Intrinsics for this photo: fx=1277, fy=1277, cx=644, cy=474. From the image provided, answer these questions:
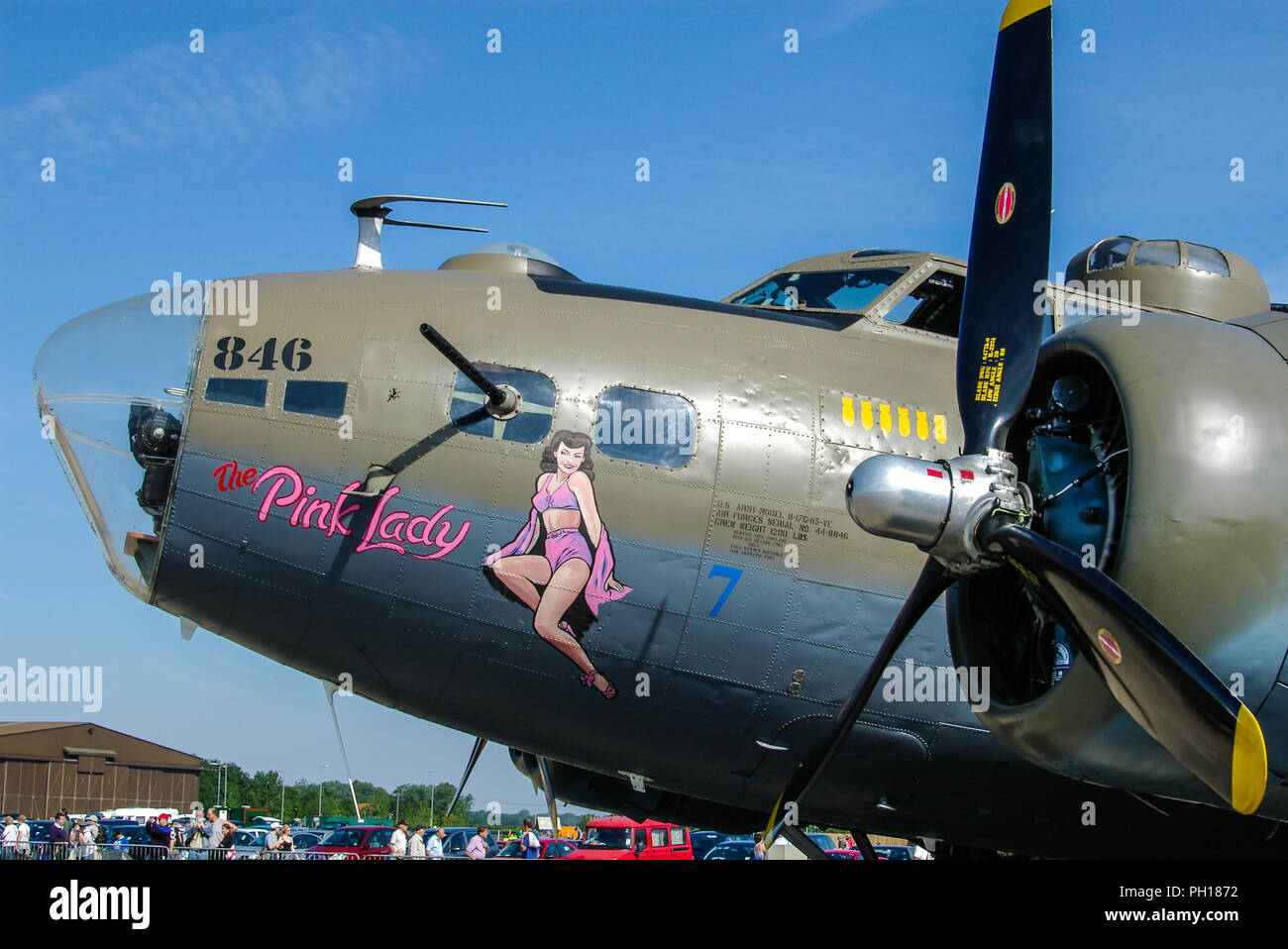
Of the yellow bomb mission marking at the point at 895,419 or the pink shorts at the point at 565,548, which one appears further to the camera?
the yellow bomb mission marking at the point at 895,419

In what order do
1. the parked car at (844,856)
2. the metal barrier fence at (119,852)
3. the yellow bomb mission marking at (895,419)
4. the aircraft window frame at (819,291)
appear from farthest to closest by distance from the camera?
the metal barrier fence at (119,852), the parked car at (844,856), the aircraft window frame at (819,291), the yellow bomb mission marking at (895,419)

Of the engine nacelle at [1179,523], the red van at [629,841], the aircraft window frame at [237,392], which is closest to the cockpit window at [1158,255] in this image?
the engine nacelle at [1179,523]

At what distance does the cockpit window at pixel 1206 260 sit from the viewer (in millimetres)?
12000

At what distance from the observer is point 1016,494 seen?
7.78m

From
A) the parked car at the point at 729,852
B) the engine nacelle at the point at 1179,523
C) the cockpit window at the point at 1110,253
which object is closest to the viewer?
the engine nacelle at the point at 1179,523

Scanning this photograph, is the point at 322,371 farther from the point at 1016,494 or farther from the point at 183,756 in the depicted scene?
the point at 183,756

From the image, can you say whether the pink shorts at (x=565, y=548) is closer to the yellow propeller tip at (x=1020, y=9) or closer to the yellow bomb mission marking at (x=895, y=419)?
the yellow bomb mission marking at (x=895, y=419)

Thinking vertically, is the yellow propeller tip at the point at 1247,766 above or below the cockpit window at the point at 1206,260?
below

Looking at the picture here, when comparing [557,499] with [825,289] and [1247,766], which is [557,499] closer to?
[825,289]

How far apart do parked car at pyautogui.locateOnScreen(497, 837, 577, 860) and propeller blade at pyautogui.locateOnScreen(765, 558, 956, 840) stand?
14.5 meters

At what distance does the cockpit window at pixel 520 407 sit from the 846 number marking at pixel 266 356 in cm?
119

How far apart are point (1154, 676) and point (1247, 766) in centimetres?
64

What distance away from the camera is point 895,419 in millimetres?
10312
